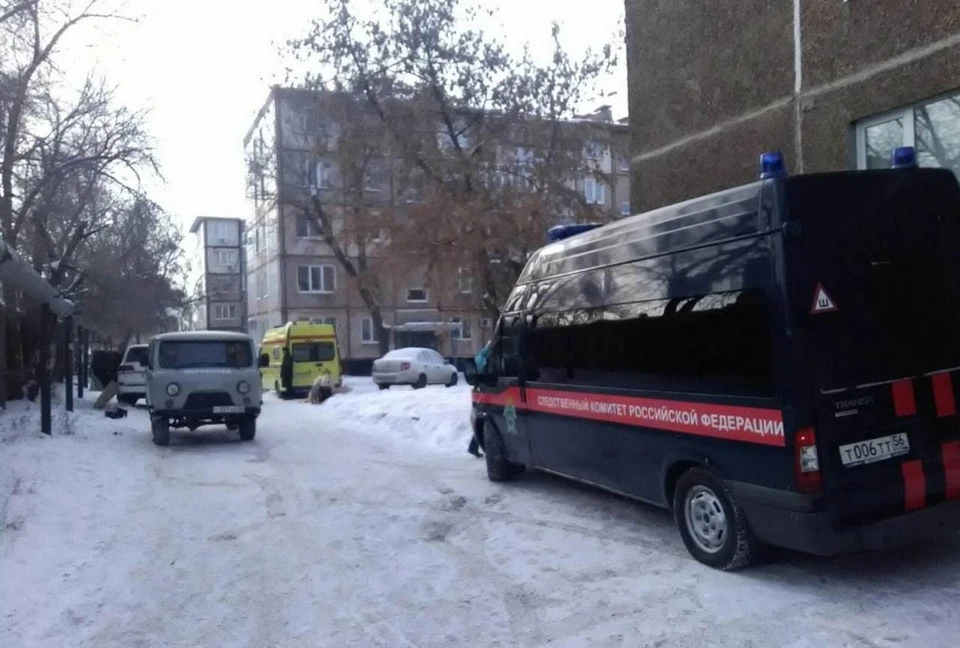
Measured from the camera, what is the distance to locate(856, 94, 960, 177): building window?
355 inches

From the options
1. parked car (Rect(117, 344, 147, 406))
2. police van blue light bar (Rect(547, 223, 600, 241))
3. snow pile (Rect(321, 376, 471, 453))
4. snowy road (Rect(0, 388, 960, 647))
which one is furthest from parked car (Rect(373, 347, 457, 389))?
police van blue light bar (Rect(547, 223, 600, 241))

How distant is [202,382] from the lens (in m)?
16.0

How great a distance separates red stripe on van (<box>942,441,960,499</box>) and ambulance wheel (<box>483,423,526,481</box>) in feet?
17.1

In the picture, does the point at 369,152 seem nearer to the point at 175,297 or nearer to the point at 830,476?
the point at 830,476

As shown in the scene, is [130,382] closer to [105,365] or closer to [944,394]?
[105,365]

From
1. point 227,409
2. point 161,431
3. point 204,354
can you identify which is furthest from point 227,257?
point 227,409

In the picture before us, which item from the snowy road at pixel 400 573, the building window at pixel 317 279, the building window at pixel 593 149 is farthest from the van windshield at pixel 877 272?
the building window at pixel 317 279

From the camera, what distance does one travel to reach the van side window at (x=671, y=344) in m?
6.05

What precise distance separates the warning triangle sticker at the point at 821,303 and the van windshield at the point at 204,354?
1268 cm

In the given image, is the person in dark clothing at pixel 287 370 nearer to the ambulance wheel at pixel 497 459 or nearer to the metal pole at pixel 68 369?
the metal pole at pixel 68 369

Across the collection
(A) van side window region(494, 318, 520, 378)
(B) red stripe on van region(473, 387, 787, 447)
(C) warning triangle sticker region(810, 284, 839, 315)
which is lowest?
(B) red stripe on van region(473, 387, 787, 447)

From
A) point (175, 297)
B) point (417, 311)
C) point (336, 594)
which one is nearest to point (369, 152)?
point (336, 594)

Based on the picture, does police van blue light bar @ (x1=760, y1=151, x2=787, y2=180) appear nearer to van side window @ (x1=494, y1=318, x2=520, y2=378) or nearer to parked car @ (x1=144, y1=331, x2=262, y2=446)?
van side window @ (x1=494, y1=318, x2=520, y2=378)

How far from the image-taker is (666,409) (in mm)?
7000
